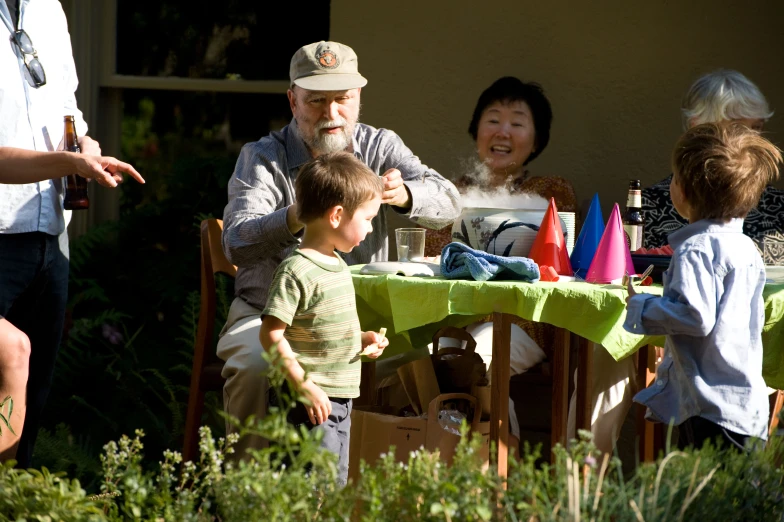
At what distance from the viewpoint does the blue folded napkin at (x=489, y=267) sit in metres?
3.07

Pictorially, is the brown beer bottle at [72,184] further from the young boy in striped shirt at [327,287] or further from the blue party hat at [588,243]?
the blue party hat at [588,243]

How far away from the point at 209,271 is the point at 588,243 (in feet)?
4.85

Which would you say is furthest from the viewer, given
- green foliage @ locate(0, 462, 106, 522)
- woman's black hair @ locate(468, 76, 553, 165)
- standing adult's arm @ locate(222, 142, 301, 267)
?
woman's black hair @ locate(468, 76, 553, 165)

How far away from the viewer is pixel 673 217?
4.49 m

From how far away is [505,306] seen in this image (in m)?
3.02

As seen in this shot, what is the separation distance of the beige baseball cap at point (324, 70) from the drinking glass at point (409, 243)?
0.61 m

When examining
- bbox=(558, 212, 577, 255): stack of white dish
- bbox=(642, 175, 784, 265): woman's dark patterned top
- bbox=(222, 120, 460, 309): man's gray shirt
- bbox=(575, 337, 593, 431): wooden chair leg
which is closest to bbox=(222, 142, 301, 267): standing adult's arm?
bbox=(222, 120, 460, 309): man's gray shirt

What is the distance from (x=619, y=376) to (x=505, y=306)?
1.01 meters

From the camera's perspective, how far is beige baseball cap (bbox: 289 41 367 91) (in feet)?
12.2

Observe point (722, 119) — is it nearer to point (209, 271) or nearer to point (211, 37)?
point (209, 271)

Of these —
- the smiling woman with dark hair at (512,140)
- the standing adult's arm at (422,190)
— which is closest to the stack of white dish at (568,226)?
the standing adult's arm at (422,190)

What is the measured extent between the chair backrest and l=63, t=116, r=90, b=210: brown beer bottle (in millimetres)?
704

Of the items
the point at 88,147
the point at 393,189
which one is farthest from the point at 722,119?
the point at 88,147

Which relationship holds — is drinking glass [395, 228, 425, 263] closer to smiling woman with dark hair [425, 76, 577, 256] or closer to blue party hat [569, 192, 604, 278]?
blue party hat [569, 192, 604, 278]
